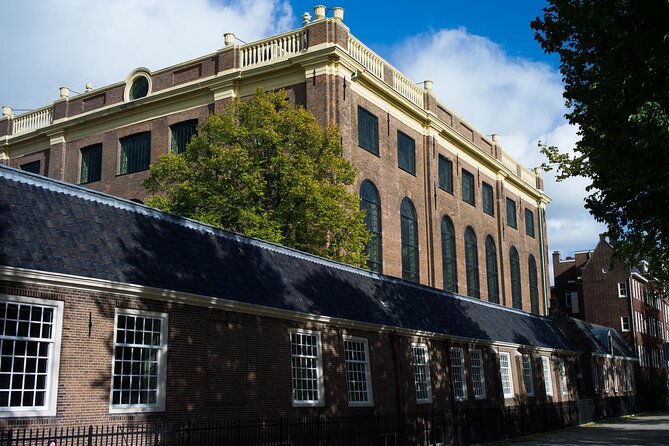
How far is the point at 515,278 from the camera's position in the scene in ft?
198

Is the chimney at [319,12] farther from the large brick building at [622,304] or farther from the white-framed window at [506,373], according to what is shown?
the large brick building at [622,304]

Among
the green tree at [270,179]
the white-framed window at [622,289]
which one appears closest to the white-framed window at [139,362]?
the green tree at [270,179]

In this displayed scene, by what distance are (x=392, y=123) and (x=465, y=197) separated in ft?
38.3

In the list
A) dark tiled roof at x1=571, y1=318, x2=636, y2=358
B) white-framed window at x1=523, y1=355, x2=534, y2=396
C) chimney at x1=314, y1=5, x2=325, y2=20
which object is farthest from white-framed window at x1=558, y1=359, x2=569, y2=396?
chimney at x1=314, y1=5, x2=325, y2=20

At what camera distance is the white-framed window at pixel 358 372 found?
21984mm

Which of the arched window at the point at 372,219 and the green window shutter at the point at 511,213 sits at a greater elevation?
the green window shutter at the point at 511,213

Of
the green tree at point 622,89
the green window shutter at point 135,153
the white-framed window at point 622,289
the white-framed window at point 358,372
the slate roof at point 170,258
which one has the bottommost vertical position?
the white-framed window at point 358,372

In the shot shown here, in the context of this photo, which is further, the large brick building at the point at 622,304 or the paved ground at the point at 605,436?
the large brick building at the point at 622,304

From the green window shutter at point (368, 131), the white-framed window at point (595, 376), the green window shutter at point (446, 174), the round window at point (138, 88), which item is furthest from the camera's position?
the green window shutter at point (446, 174)

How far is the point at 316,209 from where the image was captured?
2986 centimetres

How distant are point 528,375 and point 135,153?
24269 millimetres

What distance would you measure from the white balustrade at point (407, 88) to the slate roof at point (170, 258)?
62.0 ft

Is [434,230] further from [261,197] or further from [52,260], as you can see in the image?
[52,260]

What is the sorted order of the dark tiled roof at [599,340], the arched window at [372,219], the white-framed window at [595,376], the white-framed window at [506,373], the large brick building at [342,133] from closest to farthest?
the white-framed window at [506,373] → the large brick building at [342,133] → the arched window at [372,219] → the dark tiled roof at [599,340] → the white-framed window at [595,376]
